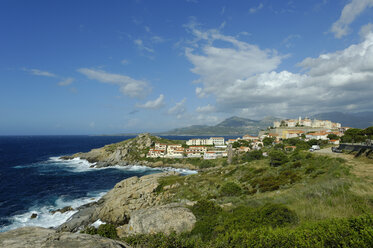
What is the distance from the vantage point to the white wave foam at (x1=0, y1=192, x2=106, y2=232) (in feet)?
99.6

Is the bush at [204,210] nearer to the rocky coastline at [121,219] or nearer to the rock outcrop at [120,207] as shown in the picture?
the rocky coastline at [121,219]

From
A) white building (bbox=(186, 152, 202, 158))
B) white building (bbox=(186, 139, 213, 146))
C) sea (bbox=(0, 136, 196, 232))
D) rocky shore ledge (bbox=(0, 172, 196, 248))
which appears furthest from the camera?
white building (bbox=(186, 139, 213, 146))

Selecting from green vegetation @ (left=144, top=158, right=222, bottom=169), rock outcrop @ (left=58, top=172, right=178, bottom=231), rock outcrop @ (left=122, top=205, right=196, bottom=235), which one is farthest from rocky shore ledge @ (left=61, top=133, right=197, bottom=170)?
rock outcrop @ (left=122, top=205, right=196, bottom=235)

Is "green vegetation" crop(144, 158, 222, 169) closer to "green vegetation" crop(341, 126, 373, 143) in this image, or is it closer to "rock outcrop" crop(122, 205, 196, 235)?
"green vegetation" crop(341, 126, 373, 143)

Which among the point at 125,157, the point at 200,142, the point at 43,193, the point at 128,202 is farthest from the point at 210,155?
the point at 43,193

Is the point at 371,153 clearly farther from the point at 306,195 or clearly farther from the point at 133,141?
the point at 133,141

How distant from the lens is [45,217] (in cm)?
3356

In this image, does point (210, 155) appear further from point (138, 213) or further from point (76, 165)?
point (138, 213)

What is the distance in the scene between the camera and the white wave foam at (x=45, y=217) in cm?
3036

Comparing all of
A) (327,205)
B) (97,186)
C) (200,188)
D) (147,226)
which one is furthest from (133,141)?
(327,205)

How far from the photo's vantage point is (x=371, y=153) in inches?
1124

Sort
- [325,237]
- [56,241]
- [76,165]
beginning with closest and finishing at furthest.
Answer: [56,241]
[325,237]
[76,165]

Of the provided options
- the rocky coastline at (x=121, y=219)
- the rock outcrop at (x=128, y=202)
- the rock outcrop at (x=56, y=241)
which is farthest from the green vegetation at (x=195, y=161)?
the rock outcrop at (x=56, y=241)

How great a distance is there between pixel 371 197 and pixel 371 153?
2614 cm
